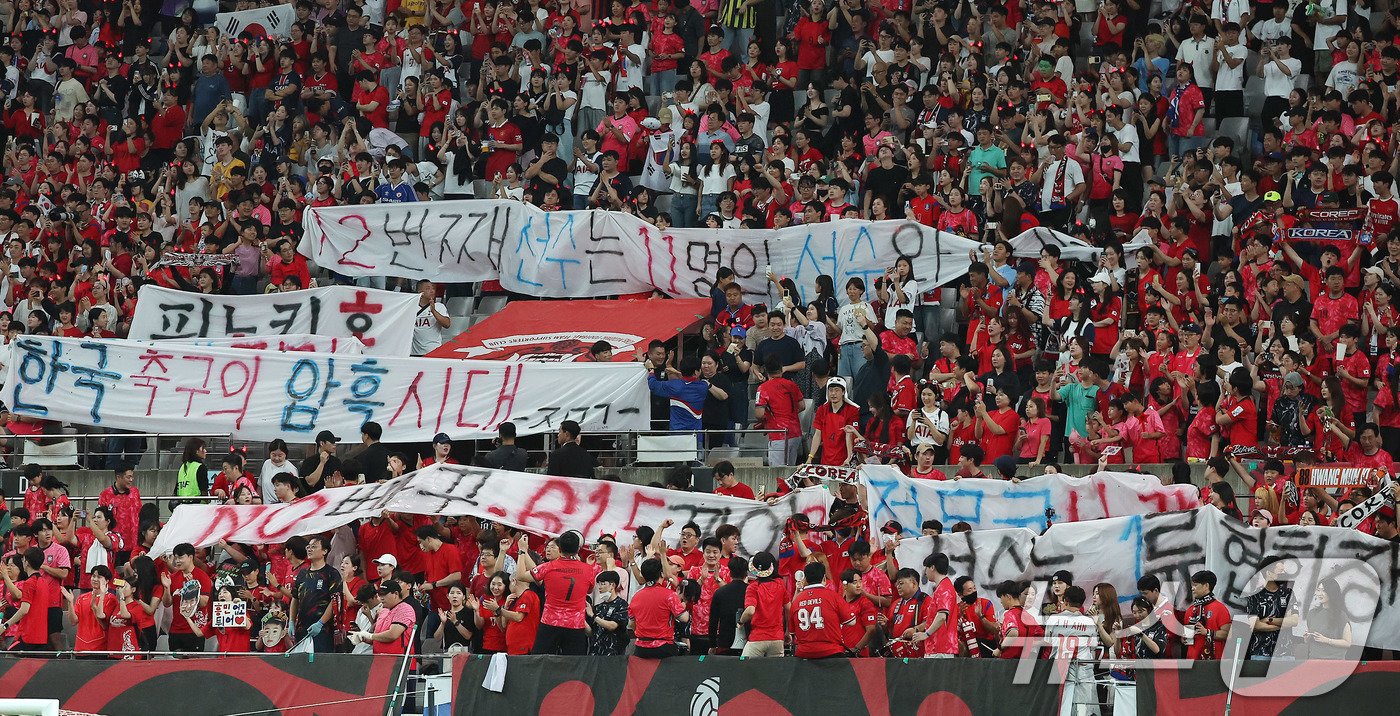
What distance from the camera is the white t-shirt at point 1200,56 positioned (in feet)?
76.5

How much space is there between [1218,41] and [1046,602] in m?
10.3

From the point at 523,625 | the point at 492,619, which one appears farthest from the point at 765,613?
the point at 492,619

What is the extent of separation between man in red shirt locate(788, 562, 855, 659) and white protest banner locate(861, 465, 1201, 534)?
195cm

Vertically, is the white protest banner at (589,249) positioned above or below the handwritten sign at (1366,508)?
above

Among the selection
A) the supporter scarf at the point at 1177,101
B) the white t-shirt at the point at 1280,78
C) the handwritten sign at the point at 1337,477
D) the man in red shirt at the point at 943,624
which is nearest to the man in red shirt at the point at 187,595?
the man in red shirt at the point at 943,624

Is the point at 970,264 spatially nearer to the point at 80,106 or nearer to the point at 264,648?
the point at 264,648

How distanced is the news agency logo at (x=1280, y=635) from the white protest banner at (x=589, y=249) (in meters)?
7.00

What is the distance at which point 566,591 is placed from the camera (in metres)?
15.6

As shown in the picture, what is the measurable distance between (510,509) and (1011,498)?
4297 millimetres

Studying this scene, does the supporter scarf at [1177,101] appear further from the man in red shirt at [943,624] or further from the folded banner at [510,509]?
the man in red shirt at [943,624]

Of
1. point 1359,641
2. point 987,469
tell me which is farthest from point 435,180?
point 1359,641

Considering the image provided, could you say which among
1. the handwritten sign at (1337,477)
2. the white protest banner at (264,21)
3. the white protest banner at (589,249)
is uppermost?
the white protest banner at (264,21)

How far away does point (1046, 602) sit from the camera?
50.4 ft

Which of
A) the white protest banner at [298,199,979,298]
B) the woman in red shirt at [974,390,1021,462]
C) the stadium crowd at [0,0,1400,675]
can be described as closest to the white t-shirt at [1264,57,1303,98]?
the stadium crowd at [0,0,1400,675]
